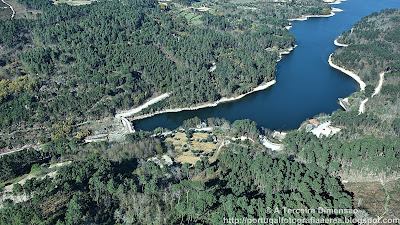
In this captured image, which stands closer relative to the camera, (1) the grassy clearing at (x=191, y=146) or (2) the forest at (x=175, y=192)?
(2) the forest at (x=175, y=192)

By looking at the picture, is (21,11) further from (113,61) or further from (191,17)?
(191,17)

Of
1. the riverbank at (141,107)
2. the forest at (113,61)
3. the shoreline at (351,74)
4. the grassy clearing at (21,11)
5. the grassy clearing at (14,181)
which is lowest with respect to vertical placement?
the riverbank at (141,107)

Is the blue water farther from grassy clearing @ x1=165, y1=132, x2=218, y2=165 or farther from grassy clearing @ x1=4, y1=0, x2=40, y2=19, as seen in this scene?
grassy clearing @ x1=4, y1=0, x2=40, y2=19

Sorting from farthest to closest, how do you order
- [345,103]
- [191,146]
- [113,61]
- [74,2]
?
1. [74,2]
2. [113,61]
3. [345,103]
4. [191,146]

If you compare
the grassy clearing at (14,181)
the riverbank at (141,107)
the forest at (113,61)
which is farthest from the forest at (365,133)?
the grassy clearing at (14,181)

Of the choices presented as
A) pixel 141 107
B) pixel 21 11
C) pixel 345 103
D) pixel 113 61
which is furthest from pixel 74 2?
pixel 345 103

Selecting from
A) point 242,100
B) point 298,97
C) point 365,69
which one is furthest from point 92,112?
point 365,69

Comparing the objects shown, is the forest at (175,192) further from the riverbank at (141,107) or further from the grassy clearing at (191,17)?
the grassy clearing at (191,17)
